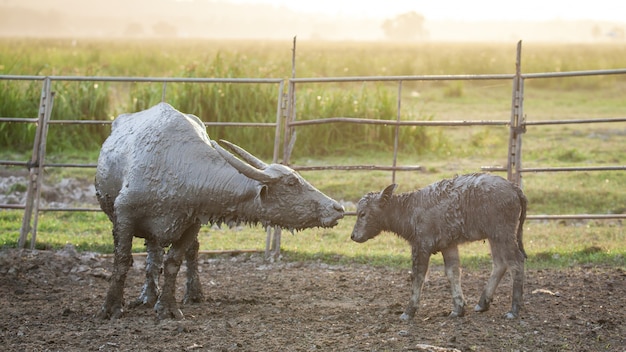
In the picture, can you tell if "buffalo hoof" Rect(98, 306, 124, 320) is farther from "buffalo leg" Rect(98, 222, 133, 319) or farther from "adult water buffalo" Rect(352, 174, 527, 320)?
"adult water buffalo" Rect(352, 174, 527, 320)

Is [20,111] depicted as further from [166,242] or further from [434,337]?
[434,337]

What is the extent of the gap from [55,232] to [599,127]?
38.6 ft

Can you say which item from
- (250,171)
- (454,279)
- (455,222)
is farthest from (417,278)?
(250,171)

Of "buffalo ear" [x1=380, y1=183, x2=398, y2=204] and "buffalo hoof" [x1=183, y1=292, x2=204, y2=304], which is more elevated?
"buffalo ear" [x1=380, y1=183, x2=398, y2=204]

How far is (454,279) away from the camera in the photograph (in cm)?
759

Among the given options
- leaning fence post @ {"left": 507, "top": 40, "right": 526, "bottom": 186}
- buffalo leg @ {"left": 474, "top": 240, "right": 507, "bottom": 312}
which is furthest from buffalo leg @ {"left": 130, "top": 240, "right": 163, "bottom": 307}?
leaning fence post @ {"left": 507, "top": 40, "right": 526, "bottom": 186}

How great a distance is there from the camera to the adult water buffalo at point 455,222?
7.36 m

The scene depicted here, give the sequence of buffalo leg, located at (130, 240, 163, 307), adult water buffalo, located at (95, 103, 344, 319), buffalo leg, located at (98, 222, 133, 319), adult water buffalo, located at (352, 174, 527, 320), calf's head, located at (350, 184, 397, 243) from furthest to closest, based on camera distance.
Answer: buffalo leg, located at (130, 240, 163, 307) → calf's head, located at (350, 184, 397, 243) → buffalo leg, located at (98, 222, 133, 319) → adult water buffalo, located at (352, 174, 527, 320) → adult water buffalo, located at (95, 103, 344, 319)

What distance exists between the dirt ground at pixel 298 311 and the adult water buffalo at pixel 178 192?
61 centimetres

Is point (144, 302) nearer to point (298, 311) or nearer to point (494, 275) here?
point (298, 311)

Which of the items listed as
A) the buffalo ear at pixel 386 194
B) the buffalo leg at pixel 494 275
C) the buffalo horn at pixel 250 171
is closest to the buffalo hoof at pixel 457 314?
the buffalo leg at pixel 494 275

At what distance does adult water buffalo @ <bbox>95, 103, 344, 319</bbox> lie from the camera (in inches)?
276

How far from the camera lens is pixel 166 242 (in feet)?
24.3

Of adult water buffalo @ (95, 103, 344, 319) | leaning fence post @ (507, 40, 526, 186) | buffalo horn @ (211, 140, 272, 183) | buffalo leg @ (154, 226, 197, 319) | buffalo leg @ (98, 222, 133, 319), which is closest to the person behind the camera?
buffalo horn @ (211, 140, 272, 183)
